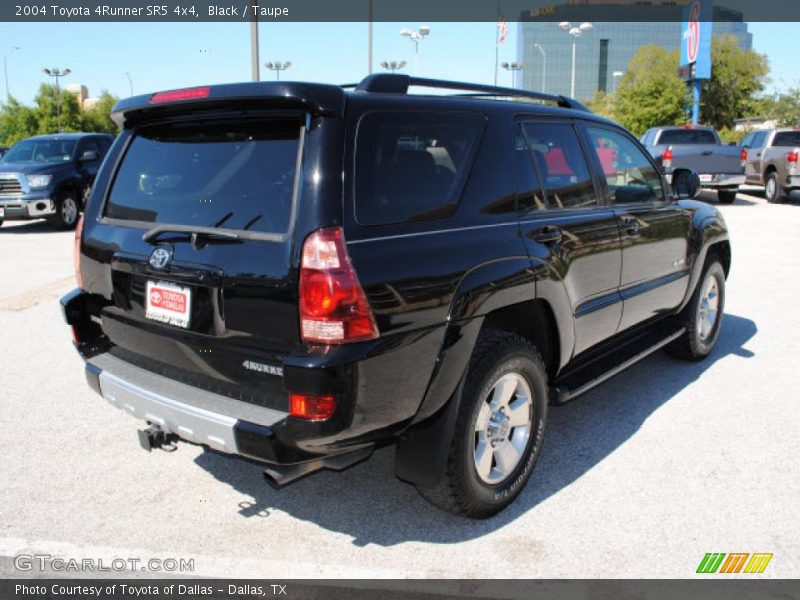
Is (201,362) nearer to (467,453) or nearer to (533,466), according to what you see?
(467,453)

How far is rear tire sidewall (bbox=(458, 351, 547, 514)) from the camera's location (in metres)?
2.98

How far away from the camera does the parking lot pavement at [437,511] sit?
2.94 m

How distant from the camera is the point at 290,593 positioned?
2707 millimetres

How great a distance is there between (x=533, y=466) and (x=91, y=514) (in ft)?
6.88

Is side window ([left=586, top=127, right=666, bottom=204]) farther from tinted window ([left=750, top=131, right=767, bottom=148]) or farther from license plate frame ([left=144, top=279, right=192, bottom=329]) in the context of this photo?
tinted window ([left=750, top=131, right=767, bottom=148])

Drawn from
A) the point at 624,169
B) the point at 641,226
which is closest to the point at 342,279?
the point at 641,226

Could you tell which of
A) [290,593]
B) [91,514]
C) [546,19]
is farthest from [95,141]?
[546,19]

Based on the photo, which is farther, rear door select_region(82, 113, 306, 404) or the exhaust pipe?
the exhaust pipe

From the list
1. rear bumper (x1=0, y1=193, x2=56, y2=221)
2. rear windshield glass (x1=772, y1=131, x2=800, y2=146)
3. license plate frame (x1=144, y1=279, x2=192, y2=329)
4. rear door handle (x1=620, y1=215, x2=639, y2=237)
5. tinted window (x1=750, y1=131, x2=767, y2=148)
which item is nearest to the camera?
license plate frame (x1=144, y1=279, x2=192, y2=329)

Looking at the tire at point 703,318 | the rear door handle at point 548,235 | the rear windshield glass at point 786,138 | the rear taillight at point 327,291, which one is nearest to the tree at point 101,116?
the rear windshield glass at point 786,138

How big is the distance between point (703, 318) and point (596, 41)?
141 meters

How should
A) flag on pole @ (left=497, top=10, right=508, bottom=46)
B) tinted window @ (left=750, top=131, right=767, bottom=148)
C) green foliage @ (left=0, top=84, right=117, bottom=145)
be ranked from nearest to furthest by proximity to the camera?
tinted window @ (left=750, top=131, right=767, bottom=148), flag on pole @ (left=497, top=10, right=508, bottom=46), green foliage @ (left=0, top=84, right=117, bottom=145)

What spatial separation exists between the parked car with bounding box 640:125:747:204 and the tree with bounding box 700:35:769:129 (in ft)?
109

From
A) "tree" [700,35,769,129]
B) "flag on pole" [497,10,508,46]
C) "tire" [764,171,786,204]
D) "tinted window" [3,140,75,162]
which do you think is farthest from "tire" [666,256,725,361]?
"tree" [700,35,769,129]
